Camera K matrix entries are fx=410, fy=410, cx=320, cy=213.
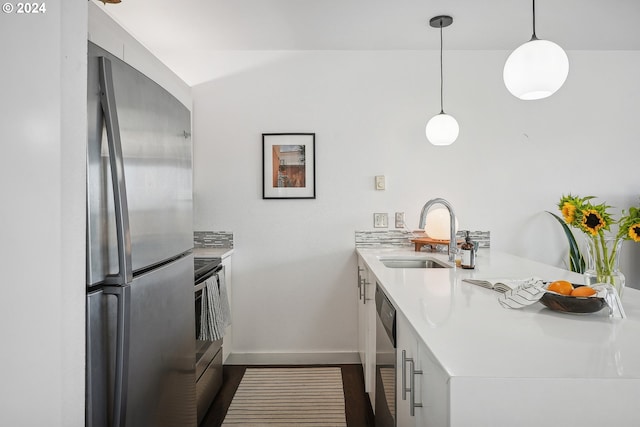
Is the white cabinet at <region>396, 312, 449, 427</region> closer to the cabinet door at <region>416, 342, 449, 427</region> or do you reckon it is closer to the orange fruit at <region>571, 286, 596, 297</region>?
the cabinet door at <region>416, 342, 449, 427</region>

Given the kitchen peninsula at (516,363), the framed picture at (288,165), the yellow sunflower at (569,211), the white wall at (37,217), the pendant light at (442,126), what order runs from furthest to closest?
the framed picture at (288,165) → the pendant light at (442,126) → the yellow sunflower at (569,211) → the white wall at (37,217) → the kitchen peninsula at (516,363)

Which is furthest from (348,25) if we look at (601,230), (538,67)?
(601,230)

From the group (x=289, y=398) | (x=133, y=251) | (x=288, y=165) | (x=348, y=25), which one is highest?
(x=348, y=25)

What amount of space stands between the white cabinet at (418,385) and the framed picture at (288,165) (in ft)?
6.26

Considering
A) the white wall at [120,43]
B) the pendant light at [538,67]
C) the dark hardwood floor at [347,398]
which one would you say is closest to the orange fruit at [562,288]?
the pendant light at [538,67]

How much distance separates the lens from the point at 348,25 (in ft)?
8.77

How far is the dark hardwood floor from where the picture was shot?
227 centimetres

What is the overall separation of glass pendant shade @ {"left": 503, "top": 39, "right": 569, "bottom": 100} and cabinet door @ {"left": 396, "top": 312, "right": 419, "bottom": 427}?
974mm

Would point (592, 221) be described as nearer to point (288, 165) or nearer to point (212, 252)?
point (288, 165)

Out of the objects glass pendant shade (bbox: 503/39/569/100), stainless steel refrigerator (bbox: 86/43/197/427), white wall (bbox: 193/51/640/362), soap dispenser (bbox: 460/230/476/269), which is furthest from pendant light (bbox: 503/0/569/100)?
white wall (bbox: 193/51/640/362)

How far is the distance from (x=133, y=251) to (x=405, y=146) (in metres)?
2.35

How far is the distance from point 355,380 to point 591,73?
2.89m

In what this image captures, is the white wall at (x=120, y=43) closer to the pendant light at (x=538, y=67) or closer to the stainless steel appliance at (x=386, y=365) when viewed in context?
the stainless steel appliance at (x=386, y=365)

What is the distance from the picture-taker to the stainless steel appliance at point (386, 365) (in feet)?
4.73
